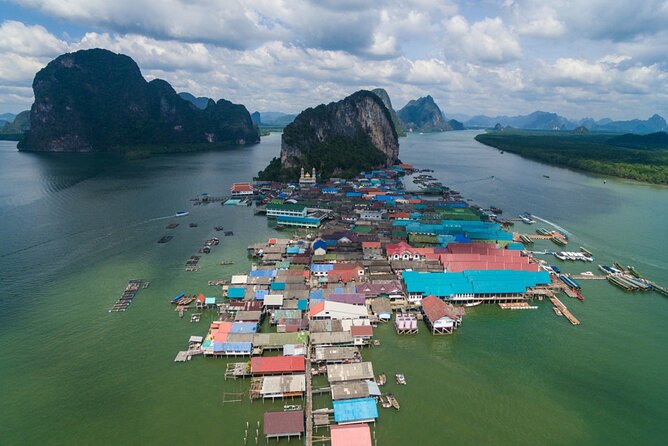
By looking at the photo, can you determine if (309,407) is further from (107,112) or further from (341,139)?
(107,112)

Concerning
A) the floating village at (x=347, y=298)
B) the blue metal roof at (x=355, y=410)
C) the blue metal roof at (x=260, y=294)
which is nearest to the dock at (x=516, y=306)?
the floating village at (x=347, y=298)

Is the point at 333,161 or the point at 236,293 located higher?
the point at 333,161

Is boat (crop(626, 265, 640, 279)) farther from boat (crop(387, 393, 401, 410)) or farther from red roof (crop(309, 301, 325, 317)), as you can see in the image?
red roof (crop(309, 301, 325, 317))

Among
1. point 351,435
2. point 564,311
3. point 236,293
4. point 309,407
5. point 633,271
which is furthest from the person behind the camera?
point 633,271

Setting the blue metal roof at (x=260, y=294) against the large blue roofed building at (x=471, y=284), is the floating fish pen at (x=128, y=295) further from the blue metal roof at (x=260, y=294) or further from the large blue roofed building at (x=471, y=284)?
the large blue roofed building at (x=471, y=284)

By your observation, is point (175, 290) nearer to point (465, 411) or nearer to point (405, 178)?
point (465, 411)

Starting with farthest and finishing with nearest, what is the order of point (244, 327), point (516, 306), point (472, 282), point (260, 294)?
point (472, 282), point (516, 306), point (260, 294), point (244, 327)

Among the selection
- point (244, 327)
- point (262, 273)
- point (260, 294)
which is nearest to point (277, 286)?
point (260, 294)
